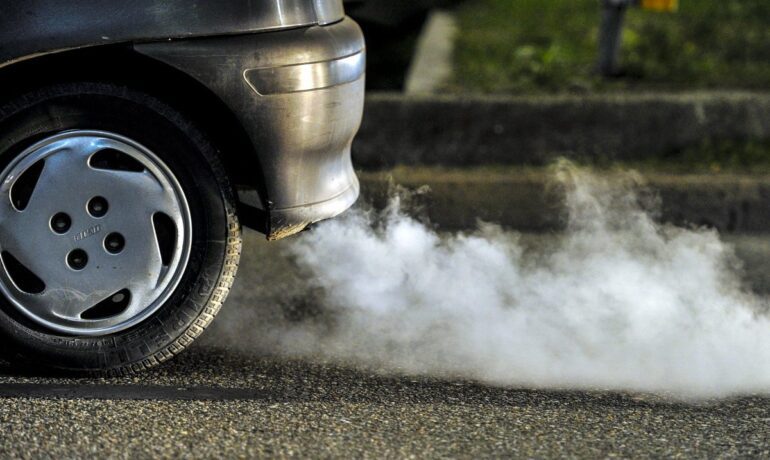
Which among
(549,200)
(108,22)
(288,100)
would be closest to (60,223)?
(108,22)

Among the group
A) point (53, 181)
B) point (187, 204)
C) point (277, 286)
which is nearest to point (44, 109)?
point (53, 181)

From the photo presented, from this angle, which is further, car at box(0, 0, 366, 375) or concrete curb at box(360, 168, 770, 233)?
concrete curb at box(360, 168, 770, 233)

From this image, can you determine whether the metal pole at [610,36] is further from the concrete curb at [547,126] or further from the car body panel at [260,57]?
the car body panel at [260,57]

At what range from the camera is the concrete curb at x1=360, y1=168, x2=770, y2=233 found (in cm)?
550

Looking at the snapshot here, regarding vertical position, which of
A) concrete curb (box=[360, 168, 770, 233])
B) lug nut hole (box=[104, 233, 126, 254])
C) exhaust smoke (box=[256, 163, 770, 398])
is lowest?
Result: concrete curb (box=[360, 168, 770, 233])

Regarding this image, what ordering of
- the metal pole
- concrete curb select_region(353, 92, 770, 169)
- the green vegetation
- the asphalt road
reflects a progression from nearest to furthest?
the asphalt road < concrete curb select_region(353, 92, 770, 169) < the metal pole < the green vegetation

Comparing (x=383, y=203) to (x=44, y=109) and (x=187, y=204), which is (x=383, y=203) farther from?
(x=44, y=109)

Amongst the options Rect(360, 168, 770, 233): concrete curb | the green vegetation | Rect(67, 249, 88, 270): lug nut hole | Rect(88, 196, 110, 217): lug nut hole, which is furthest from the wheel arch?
the green vegetation

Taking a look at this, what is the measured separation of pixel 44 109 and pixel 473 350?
1.56 m

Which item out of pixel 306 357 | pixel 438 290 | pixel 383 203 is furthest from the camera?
pixel 383 203

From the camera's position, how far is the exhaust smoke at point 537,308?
3680 mm

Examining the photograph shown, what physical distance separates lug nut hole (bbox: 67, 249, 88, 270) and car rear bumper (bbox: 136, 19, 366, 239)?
55cm

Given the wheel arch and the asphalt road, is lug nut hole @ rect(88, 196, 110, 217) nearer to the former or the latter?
the wheel arch

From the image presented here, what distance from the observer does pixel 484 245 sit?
4.74 metres
